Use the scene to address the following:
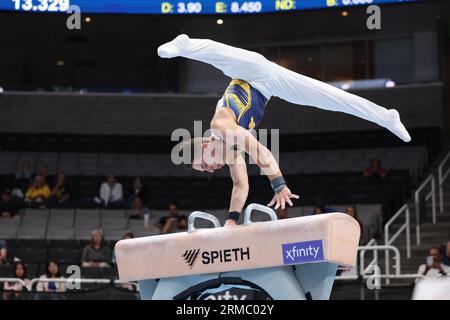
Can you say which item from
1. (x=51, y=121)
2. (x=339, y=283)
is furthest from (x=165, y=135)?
(x=339, y=283)

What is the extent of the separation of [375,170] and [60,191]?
18.6 feet

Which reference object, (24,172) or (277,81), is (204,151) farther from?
(24,172)

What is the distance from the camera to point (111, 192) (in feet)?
51.3

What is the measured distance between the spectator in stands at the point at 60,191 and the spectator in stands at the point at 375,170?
5.39 m

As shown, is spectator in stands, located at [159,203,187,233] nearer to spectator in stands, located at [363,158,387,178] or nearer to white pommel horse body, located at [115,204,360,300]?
spectator in stands, located at [363,158,387,178]

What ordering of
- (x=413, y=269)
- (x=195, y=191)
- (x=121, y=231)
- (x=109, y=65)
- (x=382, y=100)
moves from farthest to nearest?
(x=109, y=65) → (x=382, y=100) → (x=195, y=191) → (x=121, y=231) → (x=413, y=269)

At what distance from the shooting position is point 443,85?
18.2 metres

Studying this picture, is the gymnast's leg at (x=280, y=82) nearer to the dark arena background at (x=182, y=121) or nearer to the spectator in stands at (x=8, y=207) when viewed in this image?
the dark arena background at (x=182, y=121)

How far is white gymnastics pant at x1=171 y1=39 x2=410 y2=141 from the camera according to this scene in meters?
5.71

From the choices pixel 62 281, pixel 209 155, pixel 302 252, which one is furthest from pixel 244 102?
pixel 62 281

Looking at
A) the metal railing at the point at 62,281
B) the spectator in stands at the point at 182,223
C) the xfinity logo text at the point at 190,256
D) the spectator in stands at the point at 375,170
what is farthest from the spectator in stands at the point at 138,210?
the xfinity logo text at the point at 190,256

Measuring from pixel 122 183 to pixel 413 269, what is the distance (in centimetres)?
633

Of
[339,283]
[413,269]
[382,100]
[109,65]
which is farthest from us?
[109,65]

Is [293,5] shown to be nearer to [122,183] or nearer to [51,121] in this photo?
[122,183]
